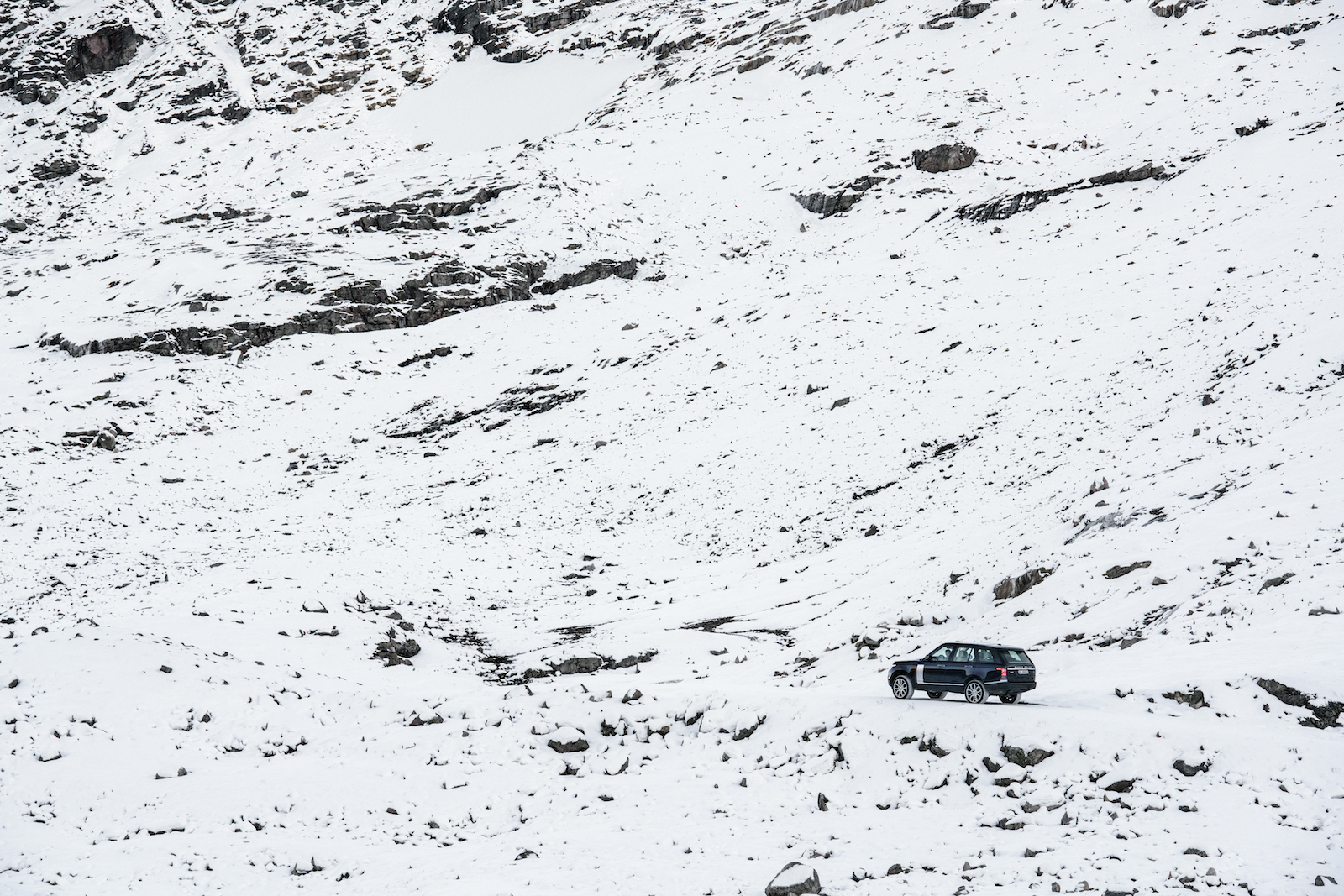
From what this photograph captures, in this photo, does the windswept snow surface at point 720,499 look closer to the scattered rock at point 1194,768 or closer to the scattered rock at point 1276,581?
the scattered rock at point 1194,768

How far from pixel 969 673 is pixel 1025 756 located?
202cm

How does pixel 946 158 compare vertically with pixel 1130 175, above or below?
above

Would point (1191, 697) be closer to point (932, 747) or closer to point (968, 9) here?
point (932, 747)

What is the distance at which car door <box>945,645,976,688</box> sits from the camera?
12.6m

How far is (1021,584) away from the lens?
54.5ft

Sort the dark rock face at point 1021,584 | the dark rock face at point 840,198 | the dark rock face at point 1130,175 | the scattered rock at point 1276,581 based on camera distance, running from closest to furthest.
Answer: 1. the scattered rock at point 1276,581
2. the dark rock face at point 1021,584
3. the dark rock face at point 1130,175
4. the dark rock face at point 840,198

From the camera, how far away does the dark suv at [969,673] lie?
1223 cm

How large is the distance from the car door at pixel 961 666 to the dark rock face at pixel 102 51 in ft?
407

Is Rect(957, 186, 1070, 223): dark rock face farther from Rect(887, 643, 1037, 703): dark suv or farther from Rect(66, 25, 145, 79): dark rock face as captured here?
Rect(66, 25, 145, 79): dark rock face

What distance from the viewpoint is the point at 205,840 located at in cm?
1048

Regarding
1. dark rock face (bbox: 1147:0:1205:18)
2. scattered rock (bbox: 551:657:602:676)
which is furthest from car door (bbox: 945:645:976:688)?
dark rock face (bbox: 1147:0:1205:18)

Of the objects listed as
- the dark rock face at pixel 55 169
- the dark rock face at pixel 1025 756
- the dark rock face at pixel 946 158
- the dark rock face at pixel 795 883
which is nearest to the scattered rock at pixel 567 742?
the dark rock face at pixel 795 883

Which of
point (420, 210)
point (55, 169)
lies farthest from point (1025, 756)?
point (55, 169)

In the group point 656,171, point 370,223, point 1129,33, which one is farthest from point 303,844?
point 1129,33
